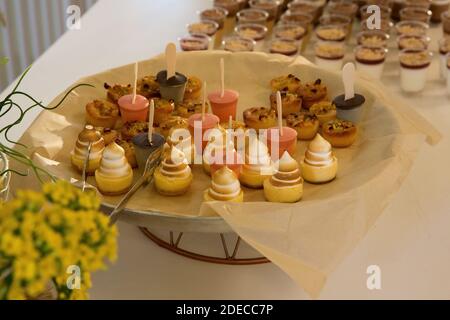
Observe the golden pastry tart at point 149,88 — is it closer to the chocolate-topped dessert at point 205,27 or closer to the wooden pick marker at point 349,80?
the wooden pick marker at point 349,80

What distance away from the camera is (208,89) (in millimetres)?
1800

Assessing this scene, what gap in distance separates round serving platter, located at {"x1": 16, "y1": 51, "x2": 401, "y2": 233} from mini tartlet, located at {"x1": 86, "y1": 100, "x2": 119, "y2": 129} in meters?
0.03

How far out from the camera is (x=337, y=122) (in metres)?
1.57

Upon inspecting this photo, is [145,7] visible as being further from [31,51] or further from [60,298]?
[60,298]

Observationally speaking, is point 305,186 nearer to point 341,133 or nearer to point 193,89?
point 341,133

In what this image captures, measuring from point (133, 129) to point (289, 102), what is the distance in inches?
14.0

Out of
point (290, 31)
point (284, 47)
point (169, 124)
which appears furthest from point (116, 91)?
point (290, 31)

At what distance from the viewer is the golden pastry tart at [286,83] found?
5.72 feet

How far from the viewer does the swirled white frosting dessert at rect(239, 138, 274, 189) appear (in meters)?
1.38

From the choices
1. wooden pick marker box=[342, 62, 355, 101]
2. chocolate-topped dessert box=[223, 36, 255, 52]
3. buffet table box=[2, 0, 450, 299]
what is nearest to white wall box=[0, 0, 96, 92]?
chocolate-topped dessert box=[223, 36, 255, 52]

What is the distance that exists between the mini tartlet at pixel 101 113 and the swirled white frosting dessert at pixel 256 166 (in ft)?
1.20

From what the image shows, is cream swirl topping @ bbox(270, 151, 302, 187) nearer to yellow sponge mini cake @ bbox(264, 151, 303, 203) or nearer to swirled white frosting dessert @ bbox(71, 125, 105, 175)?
yellow sponge mini cake @ bbox(264, 151, 303, 203)

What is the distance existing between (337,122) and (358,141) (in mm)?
58
